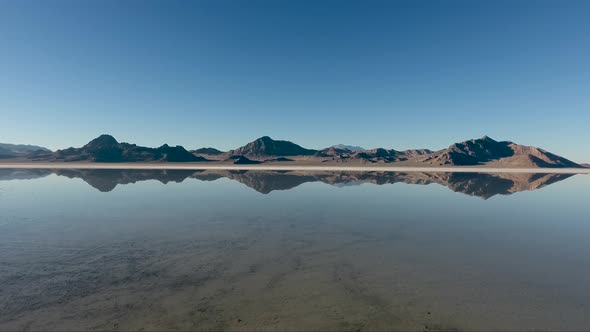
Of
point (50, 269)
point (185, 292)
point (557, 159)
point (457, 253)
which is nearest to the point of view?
point (185, 292)

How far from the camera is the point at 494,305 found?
9.43m

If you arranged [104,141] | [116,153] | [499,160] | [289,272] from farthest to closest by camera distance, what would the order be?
[104,141] → [116,153] → [499,160] → [289,272]

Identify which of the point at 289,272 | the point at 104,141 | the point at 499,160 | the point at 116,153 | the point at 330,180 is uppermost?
the point at 104,141

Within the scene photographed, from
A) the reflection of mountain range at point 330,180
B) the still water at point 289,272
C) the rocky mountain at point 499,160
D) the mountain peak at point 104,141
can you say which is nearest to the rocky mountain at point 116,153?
the mountain peak at point 104,141

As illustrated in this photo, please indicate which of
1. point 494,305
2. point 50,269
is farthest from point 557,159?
point 50,269

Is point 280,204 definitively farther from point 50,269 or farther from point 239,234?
point 50,269

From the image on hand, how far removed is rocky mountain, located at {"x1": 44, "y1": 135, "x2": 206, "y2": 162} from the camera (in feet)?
527

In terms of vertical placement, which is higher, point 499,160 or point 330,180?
point 499,160

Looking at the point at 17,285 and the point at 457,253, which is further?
the point at 457,253

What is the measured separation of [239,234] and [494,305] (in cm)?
1327

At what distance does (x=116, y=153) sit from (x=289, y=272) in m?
194

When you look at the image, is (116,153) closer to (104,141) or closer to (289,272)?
(104,141)

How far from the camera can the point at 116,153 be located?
559ft

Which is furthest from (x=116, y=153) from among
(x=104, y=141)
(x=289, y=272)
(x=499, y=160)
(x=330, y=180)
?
(x=499, y=160)
